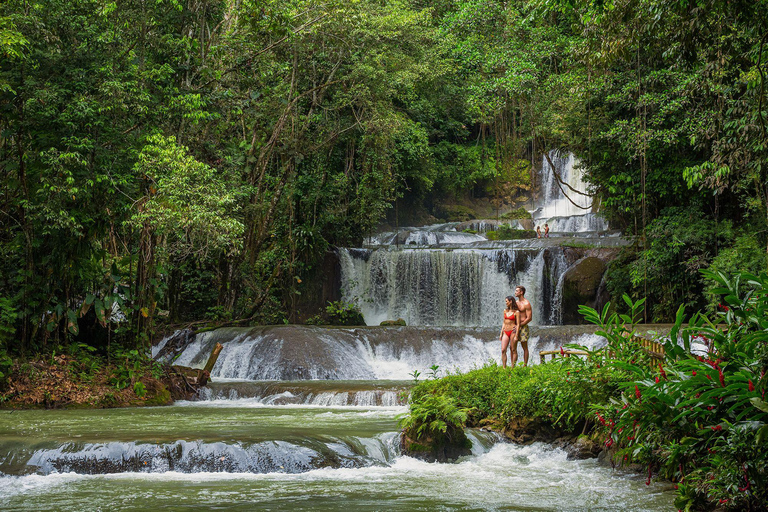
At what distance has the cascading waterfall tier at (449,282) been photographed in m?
22.5

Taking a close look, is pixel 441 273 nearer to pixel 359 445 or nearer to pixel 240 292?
pixel 240 292

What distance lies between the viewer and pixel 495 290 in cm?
2317

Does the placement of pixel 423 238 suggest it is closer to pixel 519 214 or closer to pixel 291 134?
pixel 519 214

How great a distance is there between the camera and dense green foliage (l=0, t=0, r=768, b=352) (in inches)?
483

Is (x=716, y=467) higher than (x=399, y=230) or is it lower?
lower

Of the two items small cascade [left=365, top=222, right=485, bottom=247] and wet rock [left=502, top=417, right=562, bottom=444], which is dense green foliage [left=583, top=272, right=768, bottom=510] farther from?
small cascade [left=365, top=222, right=485, bottom=247]

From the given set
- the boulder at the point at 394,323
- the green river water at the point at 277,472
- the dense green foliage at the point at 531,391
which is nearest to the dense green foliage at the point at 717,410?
the green river water at the point at 277,472

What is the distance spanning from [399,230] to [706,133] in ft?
52.0

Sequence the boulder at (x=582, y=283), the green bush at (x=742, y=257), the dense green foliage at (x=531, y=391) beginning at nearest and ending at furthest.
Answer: the dense green foliage at (x=531, y=391) → the green bush at (x=742, y=257) → the boulder at (x=582, y=283)

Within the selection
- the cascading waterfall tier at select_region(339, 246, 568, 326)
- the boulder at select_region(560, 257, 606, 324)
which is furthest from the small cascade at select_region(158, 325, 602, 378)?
the cascading waterfall tier at select_region(339, 246, 568, 326)

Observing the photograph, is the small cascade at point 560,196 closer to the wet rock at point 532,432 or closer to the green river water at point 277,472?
the wet rock at point 532,432

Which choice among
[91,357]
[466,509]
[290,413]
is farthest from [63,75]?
[466,509]

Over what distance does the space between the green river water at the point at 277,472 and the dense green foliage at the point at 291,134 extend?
14.7 ft

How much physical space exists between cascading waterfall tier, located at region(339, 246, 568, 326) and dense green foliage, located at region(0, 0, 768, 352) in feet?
5.45
